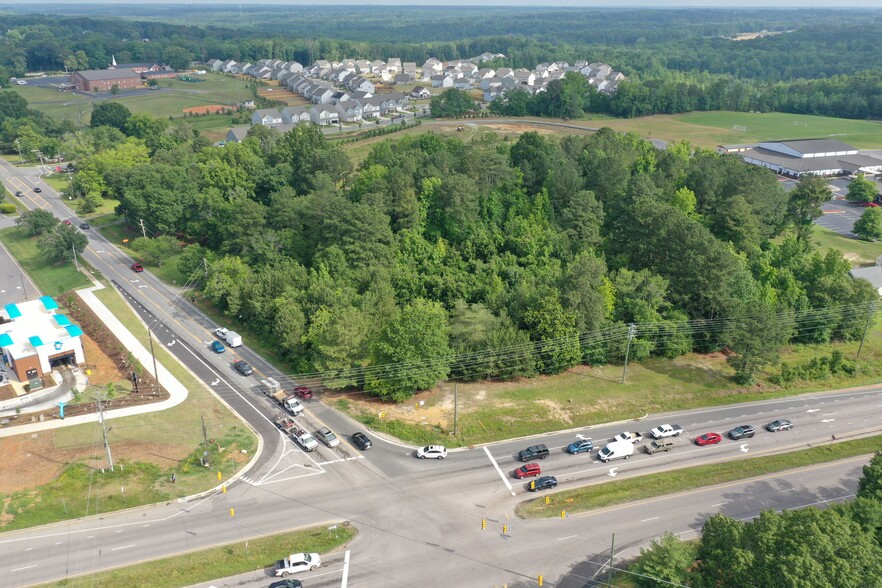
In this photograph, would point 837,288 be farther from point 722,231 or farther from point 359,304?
point 359,304

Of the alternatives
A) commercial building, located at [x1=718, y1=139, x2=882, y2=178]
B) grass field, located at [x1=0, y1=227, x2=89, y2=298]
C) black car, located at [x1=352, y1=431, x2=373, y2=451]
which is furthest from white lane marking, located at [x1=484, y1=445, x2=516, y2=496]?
commercial building, located at [x1=718, y1=139, x2=882, y2=178]

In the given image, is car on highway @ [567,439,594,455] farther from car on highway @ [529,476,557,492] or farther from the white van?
car on highway @ [529,476,557,492]

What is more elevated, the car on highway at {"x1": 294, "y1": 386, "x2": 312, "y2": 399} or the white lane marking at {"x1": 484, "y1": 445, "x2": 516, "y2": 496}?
the car on highway at {"x1": 294, "y1": 386, "x2": 312, "y2": 399}

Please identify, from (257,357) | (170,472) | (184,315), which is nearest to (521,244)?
(257,357)

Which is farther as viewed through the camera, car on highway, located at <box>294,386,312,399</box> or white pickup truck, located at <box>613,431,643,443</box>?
car on highway, located at <box>294,386,312,399</box>

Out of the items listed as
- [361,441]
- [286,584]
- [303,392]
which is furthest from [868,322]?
[286,584]

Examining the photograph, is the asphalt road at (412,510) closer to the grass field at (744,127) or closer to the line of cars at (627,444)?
the line of cars at (627,444)

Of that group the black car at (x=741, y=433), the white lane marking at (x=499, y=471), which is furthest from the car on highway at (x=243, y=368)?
the black car at (x=741, y=433)
